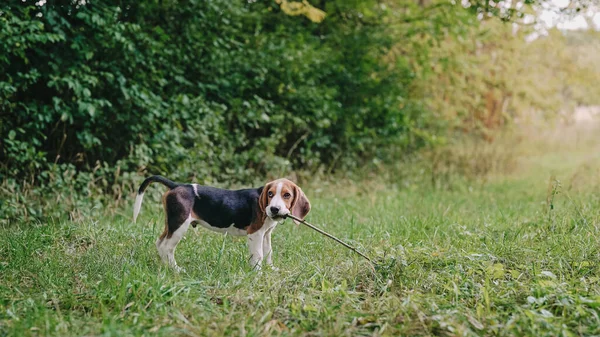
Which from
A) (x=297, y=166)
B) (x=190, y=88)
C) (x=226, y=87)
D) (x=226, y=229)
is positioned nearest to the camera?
(x=226, y=229)

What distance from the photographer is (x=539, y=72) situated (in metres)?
16.2

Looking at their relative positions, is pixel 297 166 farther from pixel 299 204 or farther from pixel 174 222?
pixel 174 222

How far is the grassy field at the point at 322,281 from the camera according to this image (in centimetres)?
384

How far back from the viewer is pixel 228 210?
5094mm

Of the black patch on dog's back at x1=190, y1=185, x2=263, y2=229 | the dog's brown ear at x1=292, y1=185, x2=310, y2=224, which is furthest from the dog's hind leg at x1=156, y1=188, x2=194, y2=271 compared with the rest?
the dog's brown ear at x1=292, y1=185, x2=310, y2=224

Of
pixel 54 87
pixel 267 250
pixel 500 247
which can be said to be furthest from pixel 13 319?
pixel 54 87

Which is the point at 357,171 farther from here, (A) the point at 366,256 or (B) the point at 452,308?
(B) the point at 452,308

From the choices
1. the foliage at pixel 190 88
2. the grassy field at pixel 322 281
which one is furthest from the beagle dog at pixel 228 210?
the foliage at pixel 190 88

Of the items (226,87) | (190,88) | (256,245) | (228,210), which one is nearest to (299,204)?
(256,245)

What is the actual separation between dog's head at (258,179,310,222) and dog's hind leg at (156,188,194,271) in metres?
0.62

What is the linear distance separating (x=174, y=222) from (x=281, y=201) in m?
0.91

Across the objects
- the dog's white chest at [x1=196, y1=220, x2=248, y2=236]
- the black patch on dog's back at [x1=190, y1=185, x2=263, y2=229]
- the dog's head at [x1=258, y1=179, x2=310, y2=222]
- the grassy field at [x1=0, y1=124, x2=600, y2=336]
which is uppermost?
the dog's head at [x1=258, y1=179, x2=310, y2=222]

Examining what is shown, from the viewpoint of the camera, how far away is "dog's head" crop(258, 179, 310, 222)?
481 cm

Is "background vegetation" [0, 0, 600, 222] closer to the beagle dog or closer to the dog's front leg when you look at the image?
the beagle dog
